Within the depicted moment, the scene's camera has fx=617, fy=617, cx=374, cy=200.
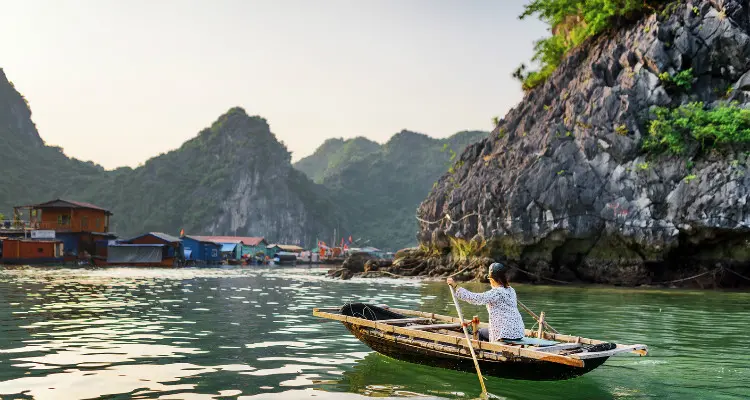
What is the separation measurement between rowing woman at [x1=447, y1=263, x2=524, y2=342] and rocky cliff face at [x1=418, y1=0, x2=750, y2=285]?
24.5m

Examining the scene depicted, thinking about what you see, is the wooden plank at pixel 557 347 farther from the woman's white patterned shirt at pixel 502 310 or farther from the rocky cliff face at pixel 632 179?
the rocky cliff face at pixel 632 179

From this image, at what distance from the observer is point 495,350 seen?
8461 mm

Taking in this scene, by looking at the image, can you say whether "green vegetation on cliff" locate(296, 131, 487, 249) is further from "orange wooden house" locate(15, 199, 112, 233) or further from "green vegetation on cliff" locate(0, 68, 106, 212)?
"orange wooden house" locate(15, 199, 112, 233)

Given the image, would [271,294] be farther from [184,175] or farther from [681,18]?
[184,175]

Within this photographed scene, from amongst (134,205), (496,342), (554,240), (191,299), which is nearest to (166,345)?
(496,342)

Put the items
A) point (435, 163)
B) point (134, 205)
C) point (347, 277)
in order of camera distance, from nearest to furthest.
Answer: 1. point (347, 277)
2. point (134, 205)
3. point (435, 163)

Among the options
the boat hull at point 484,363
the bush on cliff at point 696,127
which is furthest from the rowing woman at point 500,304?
the bush on cliff at point 696,127

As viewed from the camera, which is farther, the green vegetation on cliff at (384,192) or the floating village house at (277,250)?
the green vegetation on cliff at (384,192)

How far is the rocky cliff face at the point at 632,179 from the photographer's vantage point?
1194 inches

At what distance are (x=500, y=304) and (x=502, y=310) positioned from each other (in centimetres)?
10

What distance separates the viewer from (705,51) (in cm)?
3259

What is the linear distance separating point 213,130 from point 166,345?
143582 millimetres

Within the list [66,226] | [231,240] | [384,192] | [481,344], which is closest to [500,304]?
[481,344]

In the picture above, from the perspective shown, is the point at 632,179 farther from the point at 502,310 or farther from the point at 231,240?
the point at 231,240
